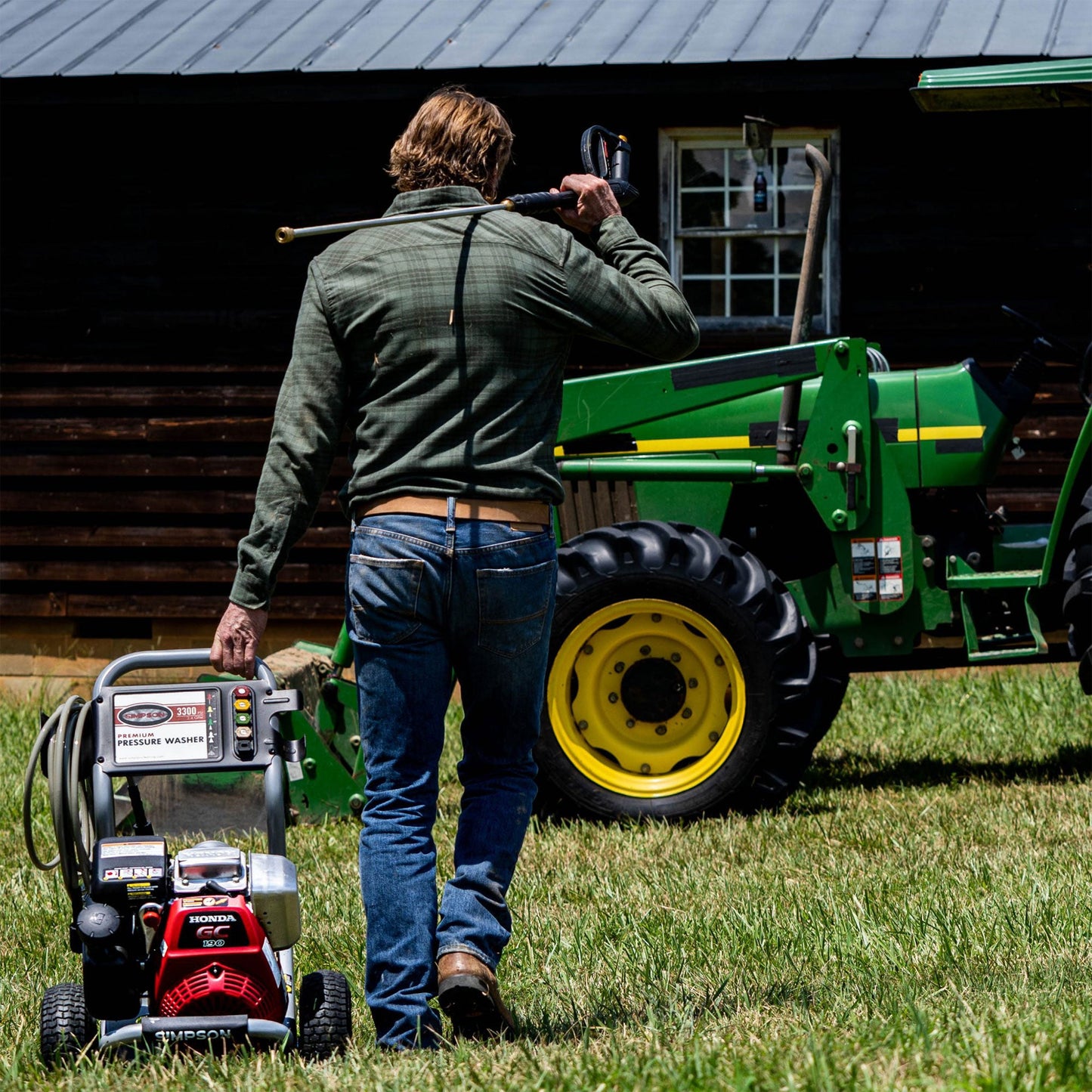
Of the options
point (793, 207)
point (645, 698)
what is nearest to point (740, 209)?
point (793, 207)

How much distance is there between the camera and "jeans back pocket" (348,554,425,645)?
3.15 metres

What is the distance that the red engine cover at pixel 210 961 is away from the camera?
2984 mm

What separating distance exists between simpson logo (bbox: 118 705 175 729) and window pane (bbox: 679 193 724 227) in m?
6.57

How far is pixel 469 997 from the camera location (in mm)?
3115

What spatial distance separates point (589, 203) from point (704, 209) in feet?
19.8

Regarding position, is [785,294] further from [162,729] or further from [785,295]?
[162,729]

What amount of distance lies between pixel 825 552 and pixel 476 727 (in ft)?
10.5

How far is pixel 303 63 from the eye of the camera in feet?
28.9

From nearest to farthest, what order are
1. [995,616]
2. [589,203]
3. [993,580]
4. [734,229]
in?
[589,203]
[993,580]
[995,616]
[734,229]

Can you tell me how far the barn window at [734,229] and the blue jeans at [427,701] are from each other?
20.0 feet

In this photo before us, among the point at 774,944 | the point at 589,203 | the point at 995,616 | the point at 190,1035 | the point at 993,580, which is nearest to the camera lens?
the point at 190,1035

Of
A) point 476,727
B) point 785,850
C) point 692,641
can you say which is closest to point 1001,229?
point 692,641

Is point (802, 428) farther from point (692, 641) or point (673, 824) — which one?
point (673, 824)

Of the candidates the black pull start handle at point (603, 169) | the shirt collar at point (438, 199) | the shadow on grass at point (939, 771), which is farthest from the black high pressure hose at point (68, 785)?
the shadow on grass at point (939, 771)
